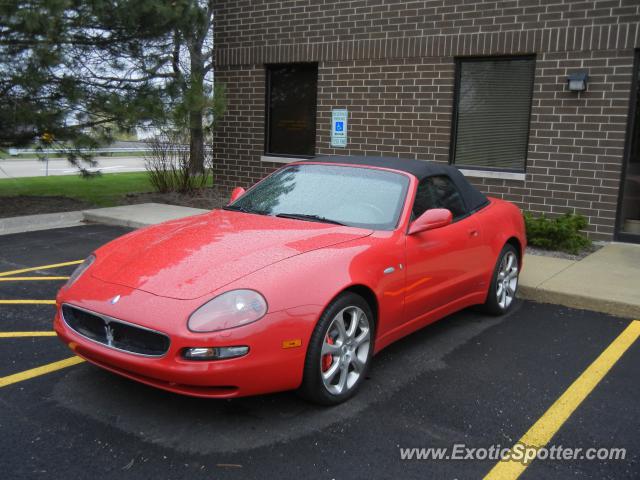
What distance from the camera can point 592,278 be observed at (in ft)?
22.6

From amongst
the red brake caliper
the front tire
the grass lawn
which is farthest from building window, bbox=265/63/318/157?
the red brake caliper

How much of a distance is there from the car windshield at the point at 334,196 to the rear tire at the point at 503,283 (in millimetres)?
1481

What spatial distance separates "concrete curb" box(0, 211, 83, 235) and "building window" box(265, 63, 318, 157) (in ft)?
12.9

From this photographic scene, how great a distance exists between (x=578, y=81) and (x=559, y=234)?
7.26ft

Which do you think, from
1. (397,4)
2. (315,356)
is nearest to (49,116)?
(397,4)

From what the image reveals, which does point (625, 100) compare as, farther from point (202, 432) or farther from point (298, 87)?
point (202, 432)

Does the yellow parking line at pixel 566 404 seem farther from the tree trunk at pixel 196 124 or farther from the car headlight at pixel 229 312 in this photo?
the tree trunk at pixel 196 124

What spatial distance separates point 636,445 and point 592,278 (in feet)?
12.1

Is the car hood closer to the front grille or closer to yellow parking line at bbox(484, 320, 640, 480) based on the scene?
the front grille

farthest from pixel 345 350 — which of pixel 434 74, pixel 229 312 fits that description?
pixel 434 74

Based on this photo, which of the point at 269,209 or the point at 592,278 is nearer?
the point at 269,209

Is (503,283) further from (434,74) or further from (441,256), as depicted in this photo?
(434,74)

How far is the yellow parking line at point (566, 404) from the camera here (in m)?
3.23

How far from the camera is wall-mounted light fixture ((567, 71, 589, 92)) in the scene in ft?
28.8
